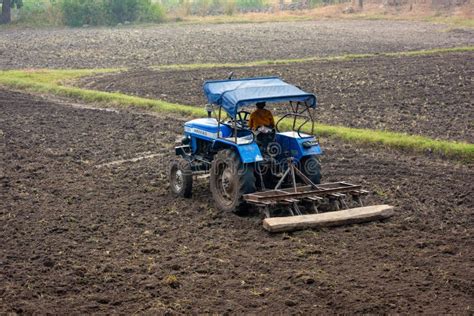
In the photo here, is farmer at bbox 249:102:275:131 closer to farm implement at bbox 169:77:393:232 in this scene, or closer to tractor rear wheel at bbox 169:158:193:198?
farm implement at bbox 169:77:393:232

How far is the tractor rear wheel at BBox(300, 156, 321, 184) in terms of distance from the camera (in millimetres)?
12555

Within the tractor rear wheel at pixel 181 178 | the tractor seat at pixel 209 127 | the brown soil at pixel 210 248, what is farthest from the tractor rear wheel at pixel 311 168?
the tractor rear wheel at pixel 181 178

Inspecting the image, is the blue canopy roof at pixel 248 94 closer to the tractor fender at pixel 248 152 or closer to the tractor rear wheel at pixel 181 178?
the tractor fender at pixel 248 152

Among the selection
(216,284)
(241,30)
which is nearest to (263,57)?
(241,30)

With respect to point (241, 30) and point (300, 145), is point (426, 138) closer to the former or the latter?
point (300, 145)

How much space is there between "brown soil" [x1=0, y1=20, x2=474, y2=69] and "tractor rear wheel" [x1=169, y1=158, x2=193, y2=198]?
21.2 metres

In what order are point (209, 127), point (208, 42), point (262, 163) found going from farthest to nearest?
1. point (208, 42)
2. point (209, 127)
3. point (262, 163)

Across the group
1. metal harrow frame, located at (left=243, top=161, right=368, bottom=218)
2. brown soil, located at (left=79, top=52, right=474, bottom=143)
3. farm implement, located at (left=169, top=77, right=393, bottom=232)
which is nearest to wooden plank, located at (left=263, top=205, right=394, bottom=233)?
farm implement, located at (left=169, top=77, right=393, bottom=232)

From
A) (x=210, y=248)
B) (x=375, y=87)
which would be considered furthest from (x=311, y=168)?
(x=375, y=87)

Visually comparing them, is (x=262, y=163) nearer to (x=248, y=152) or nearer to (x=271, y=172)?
(x=271, y=172)

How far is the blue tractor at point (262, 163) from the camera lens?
1200 cm

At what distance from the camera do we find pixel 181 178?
534 inches

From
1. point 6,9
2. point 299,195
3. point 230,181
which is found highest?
point 6,9

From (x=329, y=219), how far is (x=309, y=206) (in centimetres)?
103
